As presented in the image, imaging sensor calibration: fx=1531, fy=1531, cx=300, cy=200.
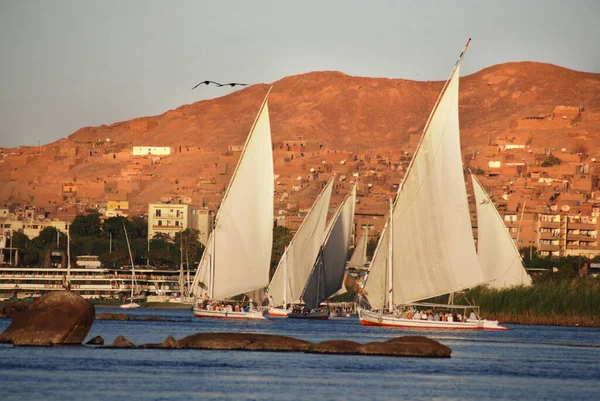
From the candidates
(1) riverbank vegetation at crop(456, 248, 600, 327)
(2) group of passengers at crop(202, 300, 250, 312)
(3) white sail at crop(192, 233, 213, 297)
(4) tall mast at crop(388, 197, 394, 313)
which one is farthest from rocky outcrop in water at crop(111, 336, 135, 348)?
(1) riverbank vegetation at crop(456, 248, 600, 327)

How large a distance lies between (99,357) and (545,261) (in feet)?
241

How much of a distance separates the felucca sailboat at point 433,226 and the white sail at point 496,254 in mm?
13637

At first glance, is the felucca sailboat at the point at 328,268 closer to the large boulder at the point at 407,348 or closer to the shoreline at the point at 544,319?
the shoreline at the point at 544,319

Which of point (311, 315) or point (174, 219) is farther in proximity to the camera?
point (174, 219)

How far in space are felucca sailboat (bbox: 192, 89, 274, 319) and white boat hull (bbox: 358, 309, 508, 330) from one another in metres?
5.45

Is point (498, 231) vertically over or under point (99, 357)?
over

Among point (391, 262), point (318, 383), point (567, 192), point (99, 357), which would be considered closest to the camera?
point (318, 383)

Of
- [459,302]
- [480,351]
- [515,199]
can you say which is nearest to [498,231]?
[459,302]

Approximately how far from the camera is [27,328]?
4094 cm

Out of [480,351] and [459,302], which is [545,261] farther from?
[480,351]

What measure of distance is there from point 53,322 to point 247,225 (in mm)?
23297

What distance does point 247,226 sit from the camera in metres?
63.3

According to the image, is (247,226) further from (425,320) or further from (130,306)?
(130,306)

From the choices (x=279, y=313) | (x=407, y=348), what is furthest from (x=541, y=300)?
(x=407, y=348)
